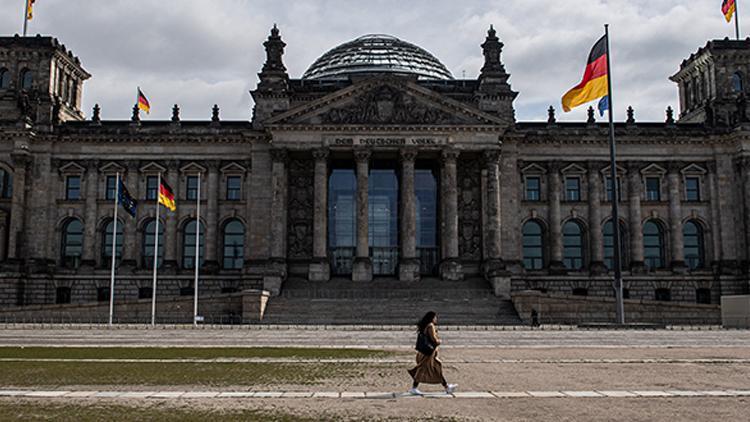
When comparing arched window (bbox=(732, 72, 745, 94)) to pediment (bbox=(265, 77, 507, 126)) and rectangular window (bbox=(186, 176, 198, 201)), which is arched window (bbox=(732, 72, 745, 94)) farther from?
rectangular window (bbox=(186, 176, 198, 201))

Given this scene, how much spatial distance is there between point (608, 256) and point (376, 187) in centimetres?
2178

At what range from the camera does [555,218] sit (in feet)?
221

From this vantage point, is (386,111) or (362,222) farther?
(386,111)

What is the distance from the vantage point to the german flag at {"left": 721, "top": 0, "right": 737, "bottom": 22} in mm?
69375

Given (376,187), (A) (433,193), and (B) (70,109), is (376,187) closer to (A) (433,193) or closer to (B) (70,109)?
(A) (433,193)

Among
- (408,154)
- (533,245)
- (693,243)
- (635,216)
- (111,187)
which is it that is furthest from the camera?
(693,243)

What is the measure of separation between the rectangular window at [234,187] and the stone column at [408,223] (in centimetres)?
1510

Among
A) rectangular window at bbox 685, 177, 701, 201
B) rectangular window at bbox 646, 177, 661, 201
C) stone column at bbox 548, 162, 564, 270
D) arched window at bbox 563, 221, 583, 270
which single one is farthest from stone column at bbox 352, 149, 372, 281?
rectangular window at bbox 685, 177, 701, 201

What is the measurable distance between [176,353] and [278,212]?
1435 inches

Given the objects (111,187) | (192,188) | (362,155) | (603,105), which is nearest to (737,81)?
(603,105)

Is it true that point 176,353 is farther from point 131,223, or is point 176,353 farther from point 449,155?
point 131,223

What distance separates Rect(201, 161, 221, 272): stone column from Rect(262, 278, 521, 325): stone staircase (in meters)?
9.30

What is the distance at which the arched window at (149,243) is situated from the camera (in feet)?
220

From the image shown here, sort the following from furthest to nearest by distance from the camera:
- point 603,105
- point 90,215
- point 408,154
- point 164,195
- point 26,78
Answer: point 26,78
point 90,215
point 408,154
point 164,195
point 603,105
